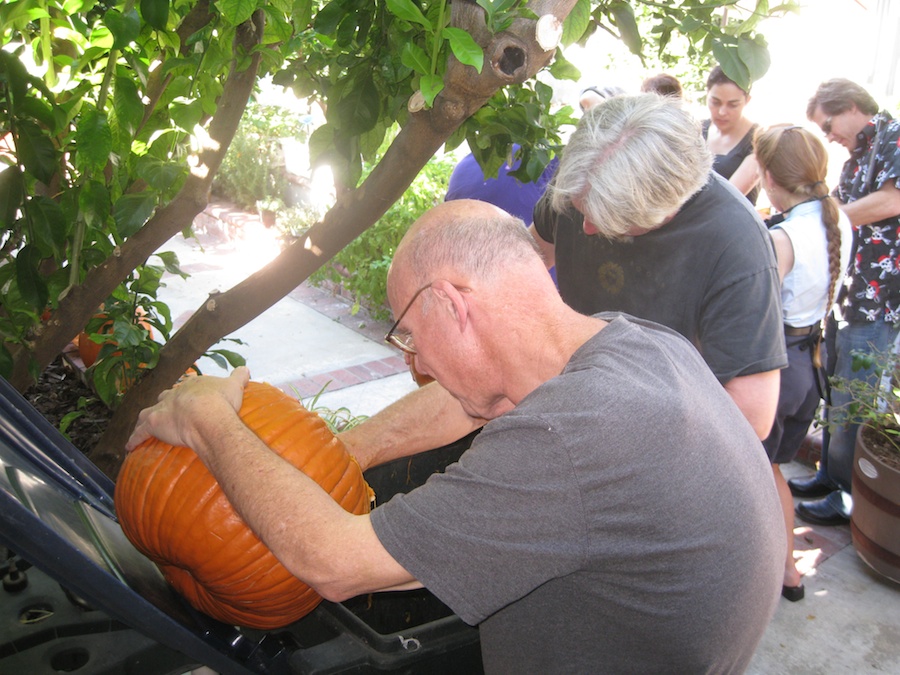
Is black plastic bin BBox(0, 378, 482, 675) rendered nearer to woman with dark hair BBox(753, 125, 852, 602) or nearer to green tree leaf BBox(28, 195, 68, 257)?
green tree leaf BBox(28, 195, 68, 257)

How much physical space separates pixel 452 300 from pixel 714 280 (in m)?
1.10

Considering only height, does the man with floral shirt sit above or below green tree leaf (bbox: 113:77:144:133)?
below

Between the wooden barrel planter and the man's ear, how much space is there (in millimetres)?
2488

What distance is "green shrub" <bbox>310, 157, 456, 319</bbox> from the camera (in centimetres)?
545

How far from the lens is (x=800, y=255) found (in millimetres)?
2898

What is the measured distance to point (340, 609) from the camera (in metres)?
1.43

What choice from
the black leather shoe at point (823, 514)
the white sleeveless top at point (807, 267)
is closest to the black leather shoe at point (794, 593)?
the black leather shoe at point (823, 514)

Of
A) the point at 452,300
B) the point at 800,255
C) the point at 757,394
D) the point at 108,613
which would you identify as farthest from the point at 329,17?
the point at 800,255

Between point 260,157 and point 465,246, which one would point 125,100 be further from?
point 260,157

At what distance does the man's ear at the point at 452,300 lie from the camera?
1310 mm

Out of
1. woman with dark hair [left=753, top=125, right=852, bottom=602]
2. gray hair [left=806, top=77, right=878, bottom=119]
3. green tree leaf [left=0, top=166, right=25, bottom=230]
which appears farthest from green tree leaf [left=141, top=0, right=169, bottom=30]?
gray hair [left=806, top=77, right=878, bottom=119]

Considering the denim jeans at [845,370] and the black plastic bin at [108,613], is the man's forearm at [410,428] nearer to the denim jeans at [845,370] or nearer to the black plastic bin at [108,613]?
the black plastic bin at [108,613]

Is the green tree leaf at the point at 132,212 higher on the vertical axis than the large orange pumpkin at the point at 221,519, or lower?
higher

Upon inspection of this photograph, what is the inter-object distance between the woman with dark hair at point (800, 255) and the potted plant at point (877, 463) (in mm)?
397
